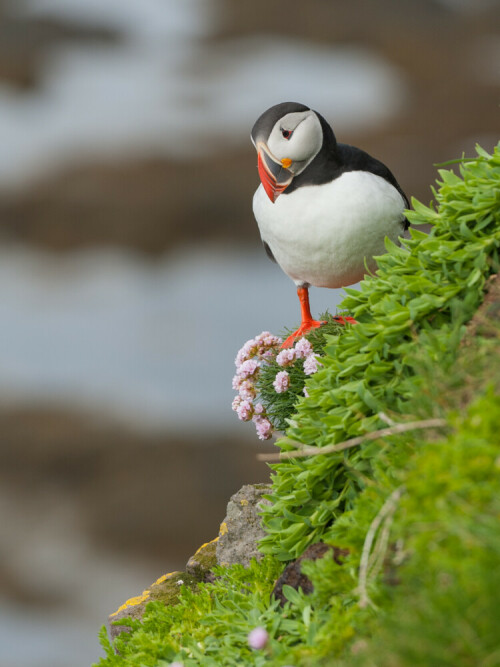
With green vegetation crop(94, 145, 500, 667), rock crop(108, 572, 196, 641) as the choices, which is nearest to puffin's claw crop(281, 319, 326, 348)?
rock crop(108, 572, 196, 641)

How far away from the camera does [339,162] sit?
2971 mm

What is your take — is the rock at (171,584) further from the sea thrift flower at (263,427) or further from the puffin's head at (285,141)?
the puffin's head at (285,141)

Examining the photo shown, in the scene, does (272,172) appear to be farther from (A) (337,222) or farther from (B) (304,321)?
(B) (304,321)

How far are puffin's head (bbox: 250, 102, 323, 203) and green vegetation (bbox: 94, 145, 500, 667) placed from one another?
830 millimetres

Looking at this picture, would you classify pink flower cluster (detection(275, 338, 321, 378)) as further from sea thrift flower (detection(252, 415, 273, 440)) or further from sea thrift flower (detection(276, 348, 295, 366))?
sea thrift flower (detection(252, 415, 273, 440))

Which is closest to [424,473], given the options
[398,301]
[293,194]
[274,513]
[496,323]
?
[496,323]

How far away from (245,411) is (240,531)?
0.58m

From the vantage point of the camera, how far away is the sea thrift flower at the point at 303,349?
315cm

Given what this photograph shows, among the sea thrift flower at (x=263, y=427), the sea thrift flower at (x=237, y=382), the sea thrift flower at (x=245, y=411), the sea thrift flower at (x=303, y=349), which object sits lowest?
the sea thrift flower at (x=263, y=427)

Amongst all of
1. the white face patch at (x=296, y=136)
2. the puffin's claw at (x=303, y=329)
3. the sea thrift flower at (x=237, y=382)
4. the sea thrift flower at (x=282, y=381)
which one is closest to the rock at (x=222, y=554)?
the sea thrift flower at (x=282, y=381)

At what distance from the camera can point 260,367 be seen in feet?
11.1

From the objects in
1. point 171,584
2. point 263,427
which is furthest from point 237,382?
point 171,584

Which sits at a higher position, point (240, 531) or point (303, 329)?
point (303, 329)

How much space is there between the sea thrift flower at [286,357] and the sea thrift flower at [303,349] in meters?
0.02
